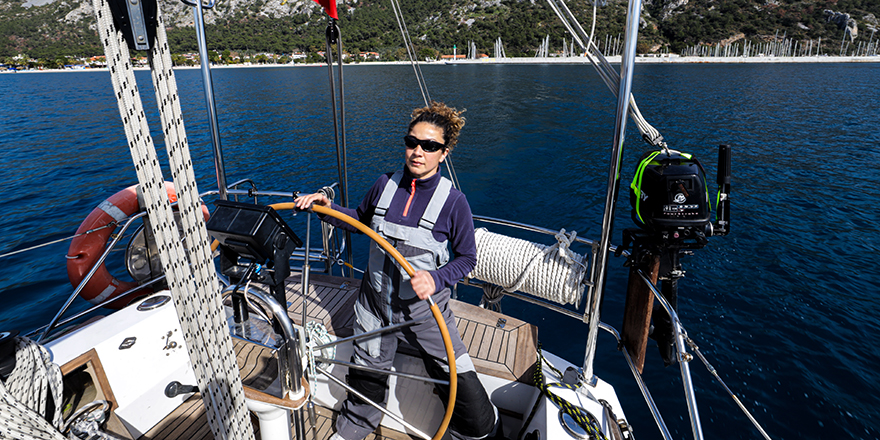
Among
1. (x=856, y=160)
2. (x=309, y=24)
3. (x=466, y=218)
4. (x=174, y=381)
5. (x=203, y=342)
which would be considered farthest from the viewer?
(x=309, y=24)

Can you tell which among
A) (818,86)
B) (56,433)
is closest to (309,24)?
(818,86)

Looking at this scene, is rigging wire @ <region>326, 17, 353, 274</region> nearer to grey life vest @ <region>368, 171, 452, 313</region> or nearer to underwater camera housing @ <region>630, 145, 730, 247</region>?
grey life vest @ <region>368, 171, 452, 313</region>

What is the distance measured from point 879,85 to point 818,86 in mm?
4293

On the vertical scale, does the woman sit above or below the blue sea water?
above

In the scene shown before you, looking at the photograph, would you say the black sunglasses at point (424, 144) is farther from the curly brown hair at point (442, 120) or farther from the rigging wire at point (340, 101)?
the rigging wire at point (340, 101)

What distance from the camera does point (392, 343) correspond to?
80.5 inches

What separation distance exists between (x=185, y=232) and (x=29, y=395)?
1.06m

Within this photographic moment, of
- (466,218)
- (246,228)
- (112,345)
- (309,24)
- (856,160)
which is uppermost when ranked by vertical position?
(309,24)

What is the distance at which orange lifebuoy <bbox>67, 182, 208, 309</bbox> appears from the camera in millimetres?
3777

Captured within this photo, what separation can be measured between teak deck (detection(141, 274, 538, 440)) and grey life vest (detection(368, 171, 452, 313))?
28.9 inches

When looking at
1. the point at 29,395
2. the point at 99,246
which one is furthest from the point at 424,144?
the point at 99,246

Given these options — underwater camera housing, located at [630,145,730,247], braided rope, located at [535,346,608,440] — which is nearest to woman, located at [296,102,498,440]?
braided rope, located at [535,346,608,440]

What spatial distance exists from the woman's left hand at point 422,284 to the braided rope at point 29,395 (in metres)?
1.14

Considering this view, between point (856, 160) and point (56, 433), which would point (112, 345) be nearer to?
point (56, 433)
